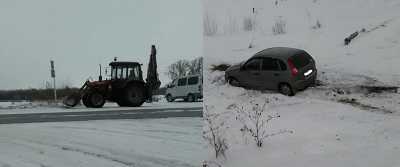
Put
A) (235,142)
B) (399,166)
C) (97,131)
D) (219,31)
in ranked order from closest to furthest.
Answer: (399,166)
(235,142)
(219,31)
(97,131)

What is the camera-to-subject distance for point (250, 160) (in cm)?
261

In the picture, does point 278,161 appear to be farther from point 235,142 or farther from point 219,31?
point 219,31

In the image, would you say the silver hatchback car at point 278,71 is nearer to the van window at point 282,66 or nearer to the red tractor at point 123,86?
the van window at point 282,66

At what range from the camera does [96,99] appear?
400 cm

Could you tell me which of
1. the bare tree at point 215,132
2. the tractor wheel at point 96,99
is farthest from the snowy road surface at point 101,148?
the tractor wheel at point 96,99

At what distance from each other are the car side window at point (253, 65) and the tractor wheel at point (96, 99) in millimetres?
1317

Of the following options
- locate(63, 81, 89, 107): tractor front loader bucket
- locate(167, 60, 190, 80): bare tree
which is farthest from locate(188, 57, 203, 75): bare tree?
locate(63, 81, 89, 107): tractor front loader bucket

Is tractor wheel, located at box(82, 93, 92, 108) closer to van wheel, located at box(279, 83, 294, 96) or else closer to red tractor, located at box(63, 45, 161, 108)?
red tractor, located at box(63, 45, 161, 108)

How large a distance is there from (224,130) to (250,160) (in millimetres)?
309

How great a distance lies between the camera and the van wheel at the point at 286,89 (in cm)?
249

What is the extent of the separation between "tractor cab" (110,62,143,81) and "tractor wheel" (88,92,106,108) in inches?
8.3

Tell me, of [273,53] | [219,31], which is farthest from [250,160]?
[219,31]

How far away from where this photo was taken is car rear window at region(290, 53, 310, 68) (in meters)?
2.44

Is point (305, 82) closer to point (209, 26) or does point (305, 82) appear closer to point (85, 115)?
point (209, 26)
